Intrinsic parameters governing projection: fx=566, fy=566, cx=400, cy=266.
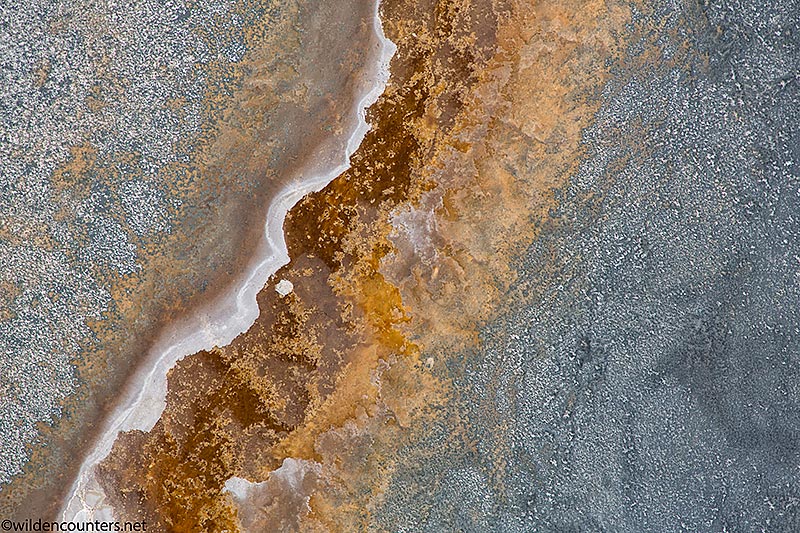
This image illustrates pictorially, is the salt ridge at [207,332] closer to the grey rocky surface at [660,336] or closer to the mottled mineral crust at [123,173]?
the mottled mineral crust at [123,173]

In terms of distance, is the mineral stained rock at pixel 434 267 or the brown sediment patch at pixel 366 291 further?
the brown sediment patch at pixel 366 291

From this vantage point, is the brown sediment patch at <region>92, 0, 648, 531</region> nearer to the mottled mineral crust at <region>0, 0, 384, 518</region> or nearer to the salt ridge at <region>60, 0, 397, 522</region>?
the salt ridge at <region>60, 0, 397, 522</region>

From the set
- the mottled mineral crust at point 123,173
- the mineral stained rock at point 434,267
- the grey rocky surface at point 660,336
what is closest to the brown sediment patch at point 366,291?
the mineral stained rock at point 434,267

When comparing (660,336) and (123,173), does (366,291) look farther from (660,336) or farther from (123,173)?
(660,336)

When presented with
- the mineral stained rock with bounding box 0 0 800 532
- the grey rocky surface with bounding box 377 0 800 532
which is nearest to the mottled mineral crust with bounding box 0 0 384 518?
the mineral stained rock with bounding box 0 0 800 532

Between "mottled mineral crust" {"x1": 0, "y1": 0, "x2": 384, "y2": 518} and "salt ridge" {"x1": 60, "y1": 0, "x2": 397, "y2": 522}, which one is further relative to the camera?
"salt ridge" {"x1": 60, "y1": 0, "x2": 397, "y2": 522}
